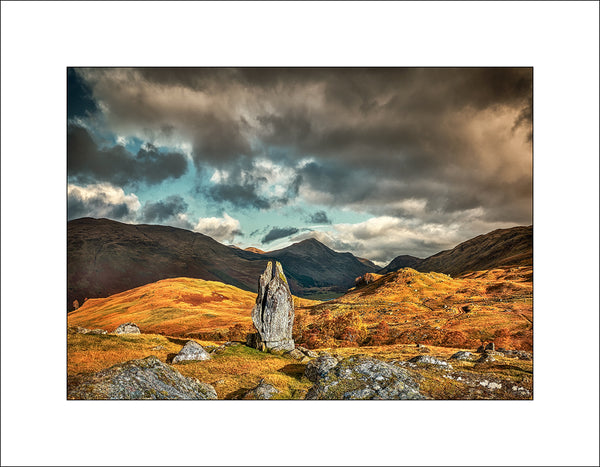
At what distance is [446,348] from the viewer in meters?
12.2

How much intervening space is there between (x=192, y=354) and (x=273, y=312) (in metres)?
3.37

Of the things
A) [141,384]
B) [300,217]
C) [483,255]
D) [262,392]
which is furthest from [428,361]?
[141,384]

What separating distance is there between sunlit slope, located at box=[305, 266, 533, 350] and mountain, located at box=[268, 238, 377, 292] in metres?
0.85

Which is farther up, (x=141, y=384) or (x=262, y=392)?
(x=141, y=384)

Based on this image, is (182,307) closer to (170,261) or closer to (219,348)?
(170,261)

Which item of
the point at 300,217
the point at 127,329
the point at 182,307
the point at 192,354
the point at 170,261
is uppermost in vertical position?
the point at 300,217

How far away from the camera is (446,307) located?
13.4 metres

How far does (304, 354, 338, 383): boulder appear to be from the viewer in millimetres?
9953

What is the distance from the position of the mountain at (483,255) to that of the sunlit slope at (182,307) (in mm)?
5534

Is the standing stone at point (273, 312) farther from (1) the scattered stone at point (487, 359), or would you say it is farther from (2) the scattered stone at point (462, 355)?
(1) the scattered stone at point (487, 359)

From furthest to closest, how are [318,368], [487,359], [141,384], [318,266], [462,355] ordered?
[318,266], [462,355], [487,359], [318,368], [141,384]

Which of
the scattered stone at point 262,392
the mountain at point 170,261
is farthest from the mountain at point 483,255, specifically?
the scattered stone at point 262,392

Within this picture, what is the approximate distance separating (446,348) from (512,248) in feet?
15.4

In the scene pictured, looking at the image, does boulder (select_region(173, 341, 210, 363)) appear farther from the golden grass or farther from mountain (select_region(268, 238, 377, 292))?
mountain (select_region(268, 238, 377, 292))
